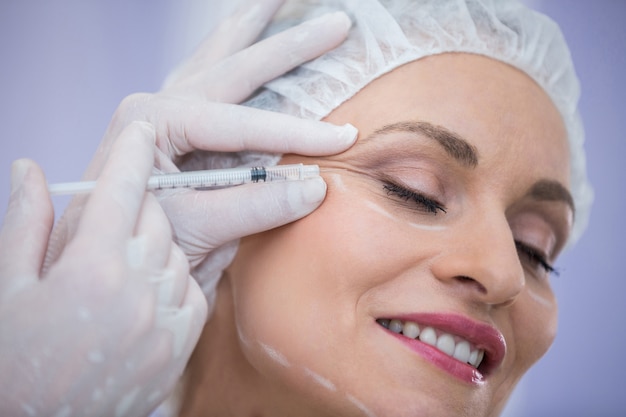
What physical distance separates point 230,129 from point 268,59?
0.23m

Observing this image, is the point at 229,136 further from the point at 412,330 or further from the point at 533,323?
the point at 533,323

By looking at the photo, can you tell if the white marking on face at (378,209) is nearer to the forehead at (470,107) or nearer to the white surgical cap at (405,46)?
the forehead at (470,107)

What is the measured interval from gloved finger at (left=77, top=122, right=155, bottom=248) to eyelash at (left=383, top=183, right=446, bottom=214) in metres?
0.55

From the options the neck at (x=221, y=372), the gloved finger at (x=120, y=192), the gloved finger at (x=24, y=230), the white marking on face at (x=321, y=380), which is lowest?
the neck at (x=221, y=372)

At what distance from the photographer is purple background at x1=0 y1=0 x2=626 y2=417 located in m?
2.09

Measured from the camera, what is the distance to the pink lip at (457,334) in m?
1.31

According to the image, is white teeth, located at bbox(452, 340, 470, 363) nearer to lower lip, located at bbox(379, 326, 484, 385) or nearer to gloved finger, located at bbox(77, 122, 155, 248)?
lower lip, located at bbox(379, 326, 484, 385)

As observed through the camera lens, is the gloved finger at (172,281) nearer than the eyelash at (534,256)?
Yes

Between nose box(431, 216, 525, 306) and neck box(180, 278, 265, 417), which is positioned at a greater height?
nose box(431, 216, 525, 306)

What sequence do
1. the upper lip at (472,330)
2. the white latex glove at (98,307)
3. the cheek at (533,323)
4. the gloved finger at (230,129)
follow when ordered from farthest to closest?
the cheek at (533,323)
the gloved finger at (230,129)
the upper lip at (472,330)
the white latex glove at (98,307)

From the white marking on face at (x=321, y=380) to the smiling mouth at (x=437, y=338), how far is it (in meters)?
0.17

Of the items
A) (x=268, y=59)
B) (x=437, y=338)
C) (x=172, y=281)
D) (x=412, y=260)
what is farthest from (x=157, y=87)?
(x=437, y=338)

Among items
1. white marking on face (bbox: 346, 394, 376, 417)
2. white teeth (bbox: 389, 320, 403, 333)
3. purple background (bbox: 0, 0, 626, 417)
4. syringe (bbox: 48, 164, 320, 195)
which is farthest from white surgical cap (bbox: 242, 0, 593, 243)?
purple background (bbox: 0, 0, 626, 417)

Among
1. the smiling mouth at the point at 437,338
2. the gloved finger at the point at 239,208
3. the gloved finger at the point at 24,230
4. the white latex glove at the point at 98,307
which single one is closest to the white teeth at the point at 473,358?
the smiling mouth at the point at 437,338
